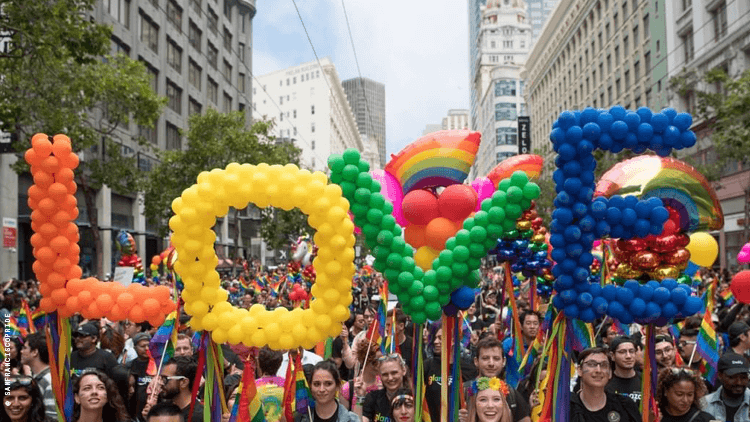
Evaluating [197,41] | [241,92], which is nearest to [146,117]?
[197,41]

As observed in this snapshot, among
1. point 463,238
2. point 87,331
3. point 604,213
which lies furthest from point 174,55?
point 604,213

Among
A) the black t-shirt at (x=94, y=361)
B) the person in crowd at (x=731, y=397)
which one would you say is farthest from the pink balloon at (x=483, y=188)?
the black t-shirt at (x=94, y=361)

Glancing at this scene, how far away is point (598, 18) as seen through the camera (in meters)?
49.3

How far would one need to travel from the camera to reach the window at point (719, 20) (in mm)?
28956

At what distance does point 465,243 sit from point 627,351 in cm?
170

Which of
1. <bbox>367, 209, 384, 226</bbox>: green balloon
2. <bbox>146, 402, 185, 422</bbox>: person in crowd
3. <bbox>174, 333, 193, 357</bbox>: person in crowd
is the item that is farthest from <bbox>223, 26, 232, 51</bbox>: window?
<bbox>146, 402, 185, 422</bbox>: person in crowd

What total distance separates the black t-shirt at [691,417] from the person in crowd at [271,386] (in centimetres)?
282

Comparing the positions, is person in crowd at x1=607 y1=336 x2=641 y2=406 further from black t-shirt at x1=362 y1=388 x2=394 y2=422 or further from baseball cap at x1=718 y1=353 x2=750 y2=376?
black t-shirt at x1=362 y1=388 x2=394 y2=422

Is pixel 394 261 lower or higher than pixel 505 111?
lower

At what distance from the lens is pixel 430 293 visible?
5367 millimetres

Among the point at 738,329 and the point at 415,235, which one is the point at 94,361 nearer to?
the point at 415,235

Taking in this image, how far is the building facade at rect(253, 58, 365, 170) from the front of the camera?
100000 millimetres

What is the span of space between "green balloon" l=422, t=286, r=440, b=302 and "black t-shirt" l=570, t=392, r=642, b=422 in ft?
4.10

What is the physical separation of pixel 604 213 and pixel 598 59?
4702 cm
